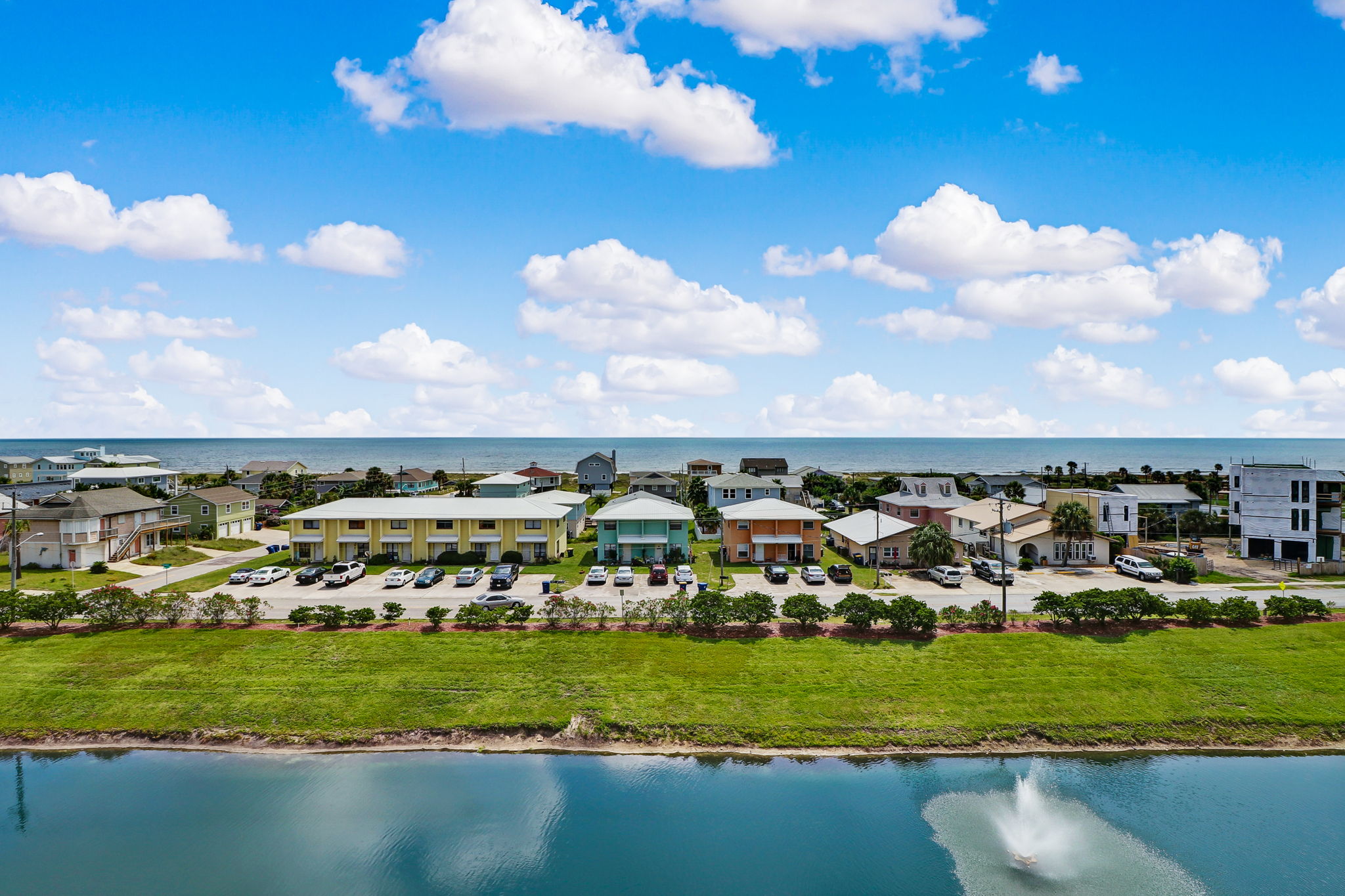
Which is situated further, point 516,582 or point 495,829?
point 516,582

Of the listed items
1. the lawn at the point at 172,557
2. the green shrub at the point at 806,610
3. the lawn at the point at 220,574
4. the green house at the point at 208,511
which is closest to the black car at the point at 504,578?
the green shrub at the point at 806,610

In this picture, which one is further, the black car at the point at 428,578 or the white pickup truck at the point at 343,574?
the white pickup truck at the point at 343,574

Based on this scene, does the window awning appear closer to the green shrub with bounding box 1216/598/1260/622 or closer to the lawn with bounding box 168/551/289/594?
the lawn with bounding box 168/551/289/594

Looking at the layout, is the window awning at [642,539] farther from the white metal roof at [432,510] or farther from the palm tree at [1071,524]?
the palm tree at [1071,524]

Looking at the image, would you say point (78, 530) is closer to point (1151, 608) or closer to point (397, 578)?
point (397, 578)

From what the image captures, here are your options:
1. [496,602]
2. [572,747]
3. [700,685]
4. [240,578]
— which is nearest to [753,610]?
[700,685]

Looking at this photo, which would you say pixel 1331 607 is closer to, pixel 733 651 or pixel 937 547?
pixel 937 547

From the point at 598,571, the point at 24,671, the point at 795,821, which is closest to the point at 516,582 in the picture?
the point at 598,571
